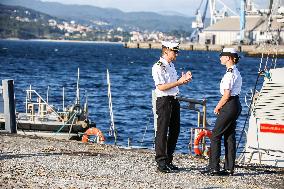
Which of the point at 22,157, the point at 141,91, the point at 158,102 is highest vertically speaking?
the point at 158,102

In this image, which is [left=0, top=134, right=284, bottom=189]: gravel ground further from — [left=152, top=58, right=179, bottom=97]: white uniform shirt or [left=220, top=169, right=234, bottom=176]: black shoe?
[left=152, top=58, right=179, bottom=97]: white uniform shirt

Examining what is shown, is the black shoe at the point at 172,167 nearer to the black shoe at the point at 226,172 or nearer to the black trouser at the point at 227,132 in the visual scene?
the black trouser at the point at 227,132

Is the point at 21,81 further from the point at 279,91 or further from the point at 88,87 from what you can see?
the point at 279,91

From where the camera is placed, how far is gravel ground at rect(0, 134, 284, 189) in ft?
33.3

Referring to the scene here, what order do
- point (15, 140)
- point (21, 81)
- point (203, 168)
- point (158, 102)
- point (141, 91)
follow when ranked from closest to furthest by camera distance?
1. point (158, 102)
2. point (203, 168)
3. point (15, 140)
4. point (141, 91)
5. point (21, 81)

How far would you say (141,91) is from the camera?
5541 centimetres

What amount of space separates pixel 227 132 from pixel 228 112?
361mm

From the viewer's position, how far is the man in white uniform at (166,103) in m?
10.6

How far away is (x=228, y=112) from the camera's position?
1080 cm

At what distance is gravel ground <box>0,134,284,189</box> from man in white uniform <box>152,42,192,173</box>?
1.07ft

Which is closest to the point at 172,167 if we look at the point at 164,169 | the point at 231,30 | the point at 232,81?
the point at 164,169

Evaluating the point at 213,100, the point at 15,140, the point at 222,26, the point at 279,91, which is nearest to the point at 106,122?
the point at 213,100

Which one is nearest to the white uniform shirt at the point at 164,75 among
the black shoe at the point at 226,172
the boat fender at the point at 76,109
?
the black shoe at the point at 226,172

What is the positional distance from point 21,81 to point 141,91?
1103 centimetres
